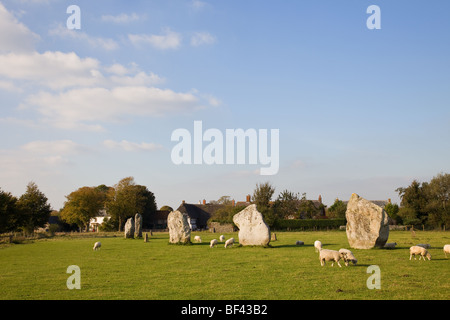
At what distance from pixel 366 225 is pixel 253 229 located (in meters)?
7.49

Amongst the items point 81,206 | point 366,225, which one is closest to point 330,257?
point 366,225

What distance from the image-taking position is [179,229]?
29.8m

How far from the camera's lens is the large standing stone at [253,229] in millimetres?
25284

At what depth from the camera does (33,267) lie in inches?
667

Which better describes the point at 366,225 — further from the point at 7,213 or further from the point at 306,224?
the point at 7,213

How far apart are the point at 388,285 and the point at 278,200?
49489 millimetres

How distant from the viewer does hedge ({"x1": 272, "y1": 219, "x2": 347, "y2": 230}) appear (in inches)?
2143

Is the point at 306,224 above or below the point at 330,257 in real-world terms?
below

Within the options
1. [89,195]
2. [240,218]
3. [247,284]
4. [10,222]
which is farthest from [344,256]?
[89,195]

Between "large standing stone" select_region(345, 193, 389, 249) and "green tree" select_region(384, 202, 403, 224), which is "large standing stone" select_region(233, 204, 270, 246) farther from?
"green tree" select_region(384, 202, 403, 224)

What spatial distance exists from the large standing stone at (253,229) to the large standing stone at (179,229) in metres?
5.68

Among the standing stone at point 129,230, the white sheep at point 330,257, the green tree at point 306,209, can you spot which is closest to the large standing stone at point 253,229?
the white sheep at point 330,257
